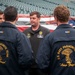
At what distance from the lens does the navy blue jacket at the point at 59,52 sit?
8.98 feet

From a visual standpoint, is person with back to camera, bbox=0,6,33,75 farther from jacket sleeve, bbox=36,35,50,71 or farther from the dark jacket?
the dark jacket

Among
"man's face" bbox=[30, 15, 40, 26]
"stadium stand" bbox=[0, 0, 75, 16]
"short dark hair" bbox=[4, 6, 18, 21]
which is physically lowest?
"stadium stand" bbox=[0, 0, 75, 16]

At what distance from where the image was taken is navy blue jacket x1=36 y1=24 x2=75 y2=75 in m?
2.74

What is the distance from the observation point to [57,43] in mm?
2760

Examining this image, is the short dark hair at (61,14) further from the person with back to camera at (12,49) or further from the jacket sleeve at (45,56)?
the person with back to camera at (12,49)

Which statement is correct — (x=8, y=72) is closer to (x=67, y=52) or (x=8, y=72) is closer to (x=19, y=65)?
(x=19, y=65)

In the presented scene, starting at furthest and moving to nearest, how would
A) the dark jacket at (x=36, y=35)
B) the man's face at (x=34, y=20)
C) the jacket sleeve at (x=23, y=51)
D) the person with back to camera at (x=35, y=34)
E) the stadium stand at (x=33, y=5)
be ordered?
the stadium stand at (x=33, y=5), the man's face at (x=34, y=20), the dark jacket at (x=36, y=35), the person with back to camera at (x=35, y=34), the jacket sleeve at (x=23, y=51)

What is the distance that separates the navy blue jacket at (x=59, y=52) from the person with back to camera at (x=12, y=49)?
0.20m

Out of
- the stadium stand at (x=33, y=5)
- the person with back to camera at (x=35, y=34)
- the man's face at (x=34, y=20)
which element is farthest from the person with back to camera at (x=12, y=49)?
the stadium stand at (x=33, y=5)

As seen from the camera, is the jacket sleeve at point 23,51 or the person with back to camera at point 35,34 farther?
the person with back to camera at point 35,34

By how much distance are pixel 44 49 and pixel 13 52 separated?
41 cm

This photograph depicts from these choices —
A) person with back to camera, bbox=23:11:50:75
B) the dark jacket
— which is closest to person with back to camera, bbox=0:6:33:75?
person with back to camera, bbox=23:11:50:75

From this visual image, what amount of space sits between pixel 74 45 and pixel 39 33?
1.57 m

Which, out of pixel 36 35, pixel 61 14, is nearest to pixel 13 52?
pixel 61 14
